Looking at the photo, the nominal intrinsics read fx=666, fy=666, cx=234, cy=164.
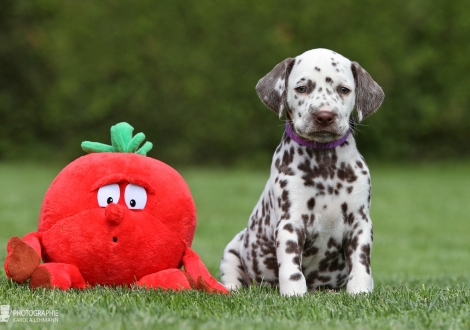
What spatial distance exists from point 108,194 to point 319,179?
4.64 feet

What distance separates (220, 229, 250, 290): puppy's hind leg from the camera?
5.12 meters

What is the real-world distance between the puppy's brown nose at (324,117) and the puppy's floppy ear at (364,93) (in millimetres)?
428

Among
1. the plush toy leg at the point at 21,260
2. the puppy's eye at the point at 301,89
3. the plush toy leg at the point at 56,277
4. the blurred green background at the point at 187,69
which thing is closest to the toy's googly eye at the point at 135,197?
the plush toy leg at the point at 56,277

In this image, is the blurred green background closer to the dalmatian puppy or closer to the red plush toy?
the dalmatian puppy

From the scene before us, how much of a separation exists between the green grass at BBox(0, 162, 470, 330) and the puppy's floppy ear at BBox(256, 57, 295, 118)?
130 centimetres

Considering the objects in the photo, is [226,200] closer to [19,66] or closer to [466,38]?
[19,66]

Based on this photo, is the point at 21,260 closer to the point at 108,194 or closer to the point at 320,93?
the point at 108,194

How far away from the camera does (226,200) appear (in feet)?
48.9

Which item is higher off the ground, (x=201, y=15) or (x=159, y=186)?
(x=201, y=15)

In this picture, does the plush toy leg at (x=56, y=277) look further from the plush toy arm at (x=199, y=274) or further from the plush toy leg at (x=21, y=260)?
the plush toy arm at (x=199, y=274)

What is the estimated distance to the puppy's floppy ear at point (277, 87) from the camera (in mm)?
4680

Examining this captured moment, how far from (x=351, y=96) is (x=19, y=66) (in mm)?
21383

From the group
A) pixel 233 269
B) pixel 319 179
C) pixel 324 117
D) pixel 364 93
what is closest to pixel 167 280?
pixel 233 269

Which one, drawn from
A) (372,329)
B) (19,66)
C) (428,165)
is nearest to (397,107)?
(428,165)
